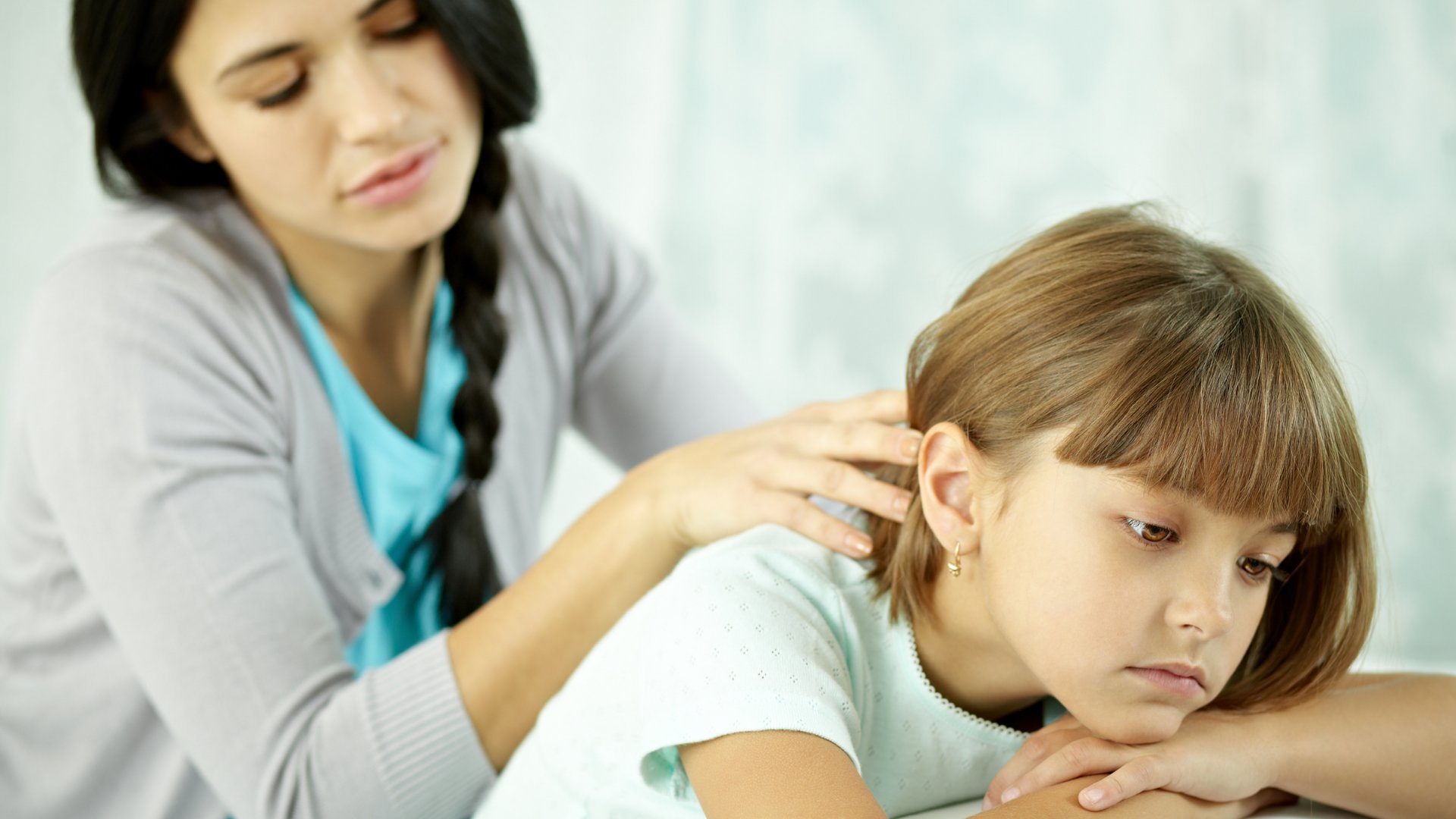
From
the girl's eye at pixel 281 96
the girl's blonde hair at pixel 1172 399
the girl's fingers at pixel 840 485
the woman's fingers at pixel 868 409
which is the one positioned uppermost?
the girl's eye at pixel 281 96

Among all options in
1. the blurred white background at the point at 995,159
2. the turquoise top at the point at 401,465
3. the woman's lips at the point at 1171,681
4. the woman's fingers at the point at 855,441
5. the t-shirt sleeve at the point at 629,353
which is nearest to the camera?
the woman's lips at the point at 1171,681

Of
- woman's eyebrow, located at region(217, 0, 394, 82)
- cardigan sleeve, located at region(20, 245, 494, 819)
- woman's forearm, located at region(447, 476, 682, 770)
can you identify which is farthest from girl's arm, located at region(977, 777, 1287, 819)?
woman's eyebrow, located at region(217, 0, 394, 82)

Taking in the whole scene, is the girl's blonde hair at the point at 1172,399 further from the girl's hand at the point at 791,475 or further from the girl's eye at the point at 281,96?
the girl's eye at the point at 281,96

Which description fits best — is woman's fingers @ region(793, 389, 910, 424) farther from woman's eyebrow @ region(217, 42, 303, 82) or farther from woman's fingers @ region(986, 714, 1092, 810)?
woman's eyebrow @ region(217, 42, 303, 82)

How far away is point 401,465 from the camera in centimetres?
135

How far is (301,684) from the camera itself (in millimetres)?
1054

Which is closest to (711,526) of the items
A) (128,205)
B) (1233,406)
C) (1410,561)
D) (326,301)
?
(1233,406)

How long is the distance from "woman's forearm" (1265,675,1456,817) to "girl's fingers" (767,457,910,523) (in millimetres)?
296

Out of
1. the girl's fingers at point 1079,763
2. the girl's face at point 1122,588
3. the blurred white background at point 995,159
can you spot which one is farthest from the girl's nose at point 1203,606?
the blurred white background at point 995,159

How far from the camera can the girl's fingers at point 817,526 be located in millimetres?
959

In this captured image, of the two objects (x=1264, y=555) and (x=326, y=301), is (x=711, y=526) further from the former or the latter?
(x=326, y=301)

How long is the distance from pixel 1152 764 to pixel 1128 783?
0.03 meters

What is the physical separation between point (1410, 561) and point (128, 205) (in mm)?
2178

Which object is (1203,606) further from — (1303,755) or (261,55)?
(261,55)
